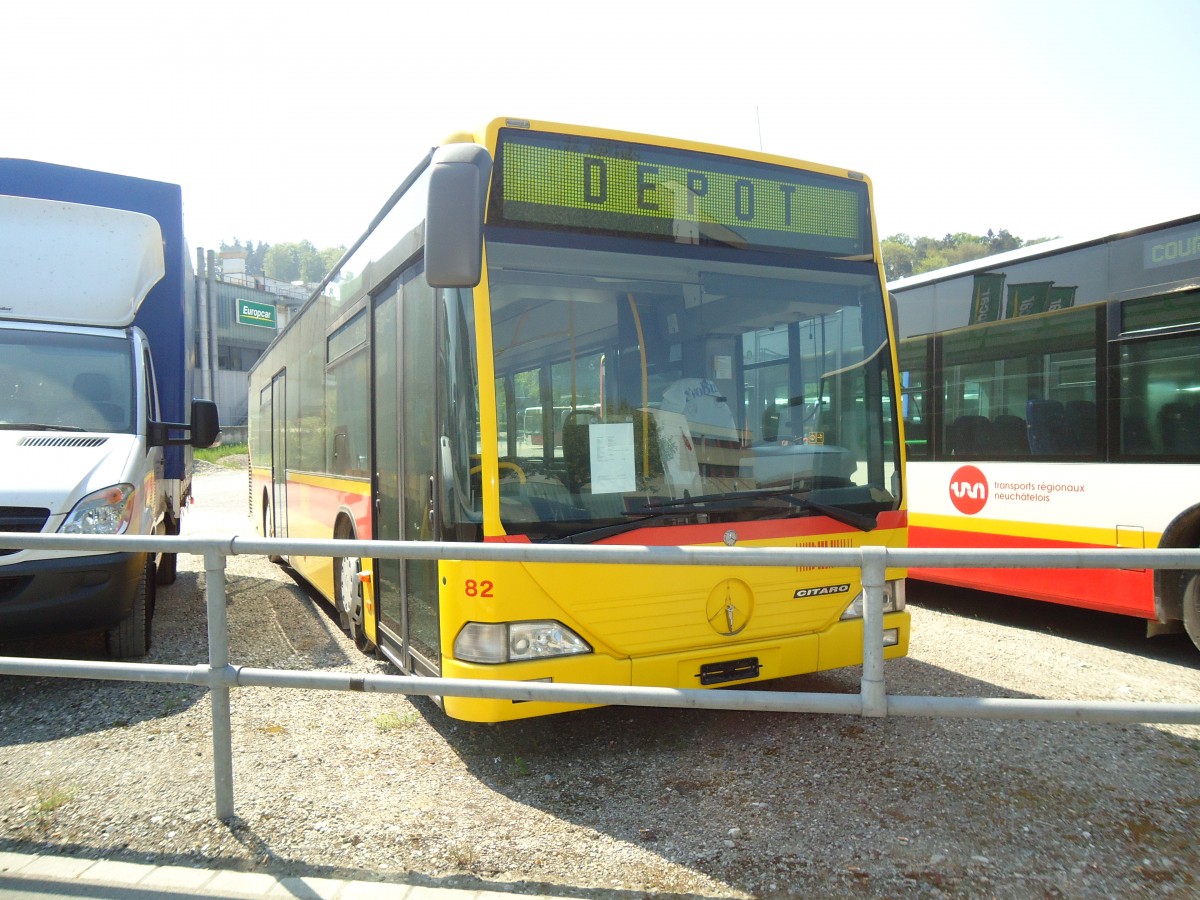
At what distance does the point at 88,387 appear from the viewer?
6477mm

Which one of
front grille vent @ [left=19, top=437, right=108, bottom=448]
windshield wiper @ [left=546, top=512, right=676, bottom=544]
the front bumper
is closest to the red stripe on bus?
Answer: windshield wiper @ [left=546, top=512, right=676, bottom=544]

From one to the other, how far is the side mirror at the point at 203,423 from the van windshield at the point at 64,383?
21.1 inches

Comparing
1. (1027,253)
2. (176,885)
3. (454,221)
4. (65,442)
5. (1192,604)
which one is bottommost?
(176,885)

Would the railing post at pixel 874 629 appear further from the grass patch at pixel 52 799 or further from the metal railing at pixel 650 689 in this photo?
the grass patch at pixel 52 799

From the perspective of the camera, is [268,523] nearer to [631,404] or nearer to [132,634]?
[132,634]

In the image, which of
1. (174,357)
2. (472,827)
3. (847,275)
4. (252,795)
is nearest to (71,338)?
(174,357)

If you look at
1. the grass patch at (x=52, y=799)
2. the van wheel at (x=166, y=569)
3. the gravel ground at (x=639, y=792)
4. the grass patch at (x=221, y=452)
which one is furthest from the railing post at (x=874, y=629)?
the grass patch at (x=221, y=452)

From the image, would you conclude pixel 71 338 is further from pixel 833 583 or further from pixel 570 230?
pixel 833 583

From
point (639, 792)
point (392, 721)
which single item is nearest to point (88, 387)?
point (392, 721)

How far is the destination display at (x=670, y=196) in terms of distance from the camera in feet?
13.7

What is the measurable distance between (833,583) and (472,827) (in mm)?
2212

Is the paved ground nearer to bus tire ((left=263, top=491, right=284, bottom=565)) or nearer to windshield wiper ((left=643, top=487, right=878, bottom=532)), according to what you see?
windshield wiper ((left=643, top=487, right=878, bottom=532))

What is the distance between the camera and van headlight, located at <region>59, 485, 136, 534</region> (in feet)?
17.5

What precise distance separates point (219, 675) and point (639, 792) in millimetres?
1926
